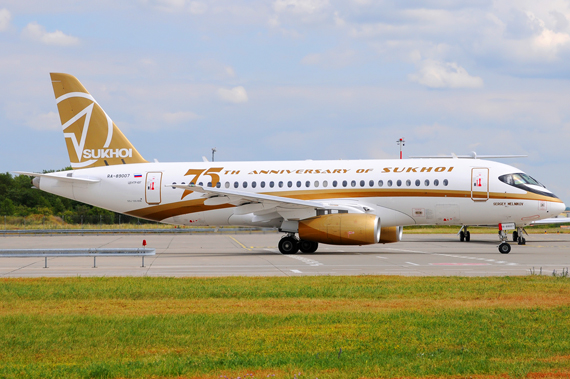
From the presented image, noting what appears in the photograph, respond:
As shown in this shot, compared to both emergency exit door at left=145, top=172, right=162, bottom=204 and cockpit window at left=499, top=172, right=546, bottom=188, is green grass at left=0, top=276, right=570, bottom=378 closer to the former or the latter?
cockpit window at left=499, top=172, right=546, bottom=188

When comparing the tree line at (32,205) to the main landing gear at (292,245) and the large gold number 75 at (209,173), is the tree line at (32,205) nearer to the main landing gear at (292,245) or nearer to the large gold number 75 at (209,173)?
the large gold number 75 at (209,173)

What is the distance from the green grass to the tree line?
2829 inches

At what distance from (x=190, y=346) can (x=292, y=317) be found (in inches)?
88.7

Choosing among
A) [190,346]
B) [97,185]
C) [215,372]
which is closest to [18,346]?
[190,346]

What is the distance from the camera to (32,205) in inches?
3629

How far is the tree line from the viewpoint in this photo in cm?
8431

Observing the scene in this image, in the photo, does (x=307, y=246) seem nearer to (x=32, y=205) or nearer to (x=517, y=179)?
(x=517, y=179)

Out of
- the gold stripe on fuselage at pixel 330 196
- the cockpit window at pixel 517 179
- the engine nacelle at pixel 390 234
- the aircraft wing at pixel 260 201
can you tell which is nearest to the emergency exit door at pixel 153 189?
the gold stripe on fuselage at pixel 330 196

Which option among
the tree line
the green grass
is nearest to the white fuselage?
the green grass

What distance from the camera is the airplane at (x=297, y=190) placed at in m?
25.2

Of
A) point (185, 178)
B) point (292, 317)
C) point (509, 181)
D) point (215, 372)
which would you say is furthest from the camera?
point (185, 178)

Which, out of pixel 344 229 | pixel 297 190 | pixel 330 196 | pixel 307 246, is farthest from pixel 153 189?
pixel 344 229

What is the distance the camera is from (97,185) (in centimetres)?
2841

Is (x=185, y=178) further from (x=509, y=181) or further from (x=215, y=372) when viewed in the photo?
(x=215, y=372)
